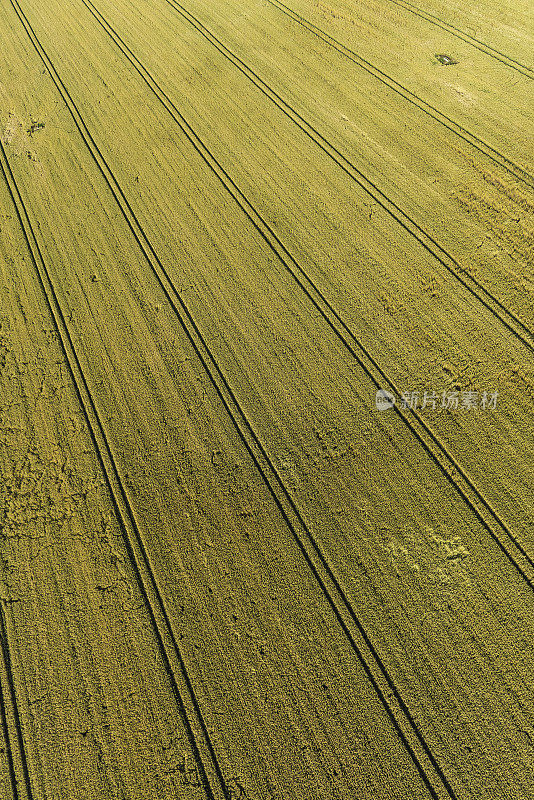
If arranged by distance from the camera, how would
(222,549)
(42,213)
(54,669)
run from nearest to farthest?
(54,669) < (222,549) < (42,213)

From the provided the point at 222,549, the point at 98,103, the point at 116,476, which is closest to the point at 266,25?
the point at 98,103

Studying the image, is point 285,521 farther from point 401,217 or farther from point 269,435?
point 401,217

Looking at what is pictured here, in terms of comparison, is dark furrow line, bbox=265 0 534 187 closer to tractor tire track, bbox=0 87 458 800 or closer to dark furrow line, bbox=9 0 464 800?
dark furrow line, bbox=9 0 464 800

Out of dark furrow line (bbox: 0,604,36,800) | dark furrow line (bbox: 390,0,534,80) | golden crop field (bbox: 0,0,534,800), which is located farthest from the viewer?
dark furrow line (bbox: 390,0,534,80)

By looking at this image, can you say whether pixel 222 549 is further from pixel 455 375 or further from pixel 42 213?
pixel 42 213

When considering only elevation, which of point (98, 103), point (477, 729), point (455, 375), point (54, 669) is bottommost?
point (477, 729)

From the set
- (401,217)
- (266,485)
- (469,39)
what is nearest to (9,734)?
(266,485)

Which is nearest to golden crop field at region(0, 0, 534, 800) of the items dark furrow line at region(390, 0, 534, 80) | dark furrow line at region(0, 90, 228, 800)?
dark furrow line at region(0, 90, 228, 800)
